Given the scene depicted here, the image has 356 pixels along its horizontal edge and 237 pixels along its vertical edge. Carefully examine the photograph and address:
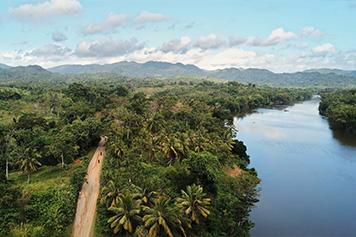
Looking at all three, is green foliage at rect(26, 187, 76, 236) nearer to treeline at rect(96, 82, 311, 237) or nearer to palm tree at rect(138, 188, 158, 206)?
treeline at rect(96, 82, 311, 237)

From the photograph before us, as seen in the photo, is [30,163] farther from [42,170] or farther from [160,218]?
[160,218]

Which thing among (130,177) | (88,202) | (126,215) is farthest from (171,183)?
(126,215)

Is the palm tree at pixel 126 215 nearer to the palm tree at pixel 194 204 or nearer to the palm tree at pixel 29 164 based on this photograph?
the palm tree at pixel 194 204

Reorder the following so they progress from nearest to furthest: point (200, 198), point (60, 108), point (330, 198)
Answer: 1. point (200, 198)
2. point (330, 198)
3. point (60, 108)

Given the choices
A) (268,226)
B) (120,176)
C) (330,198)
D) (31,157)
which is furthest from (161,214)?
(330,198)

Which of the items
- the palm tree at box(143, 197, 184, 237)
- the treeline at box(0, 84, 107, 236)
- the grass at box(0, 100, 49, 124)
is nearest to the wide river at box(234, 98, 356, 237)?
the palm tree at box(143, 197, 184, 237)

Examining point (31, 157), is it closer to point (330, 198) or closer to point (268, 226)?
point (268, 226)
